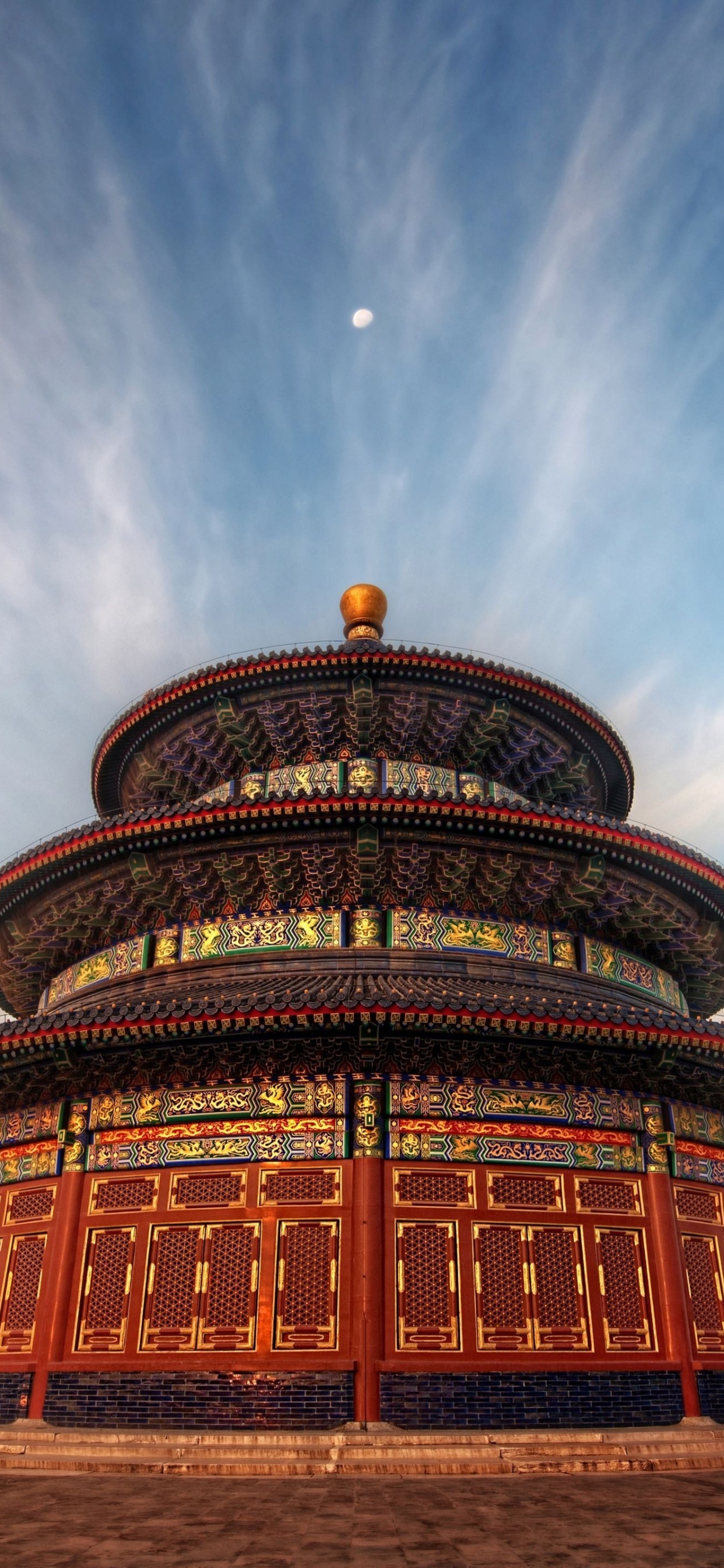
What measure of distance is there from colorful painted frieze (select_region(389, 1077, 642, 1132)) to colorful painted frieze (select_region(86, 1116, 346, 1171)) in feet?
3.20

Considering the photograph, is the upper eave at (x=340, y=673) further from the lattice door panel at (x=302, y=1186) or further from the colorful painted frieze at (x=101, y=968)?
the lattice door panel at (x=302, y=1186)

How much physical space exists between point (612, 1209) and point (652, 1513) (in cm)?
564

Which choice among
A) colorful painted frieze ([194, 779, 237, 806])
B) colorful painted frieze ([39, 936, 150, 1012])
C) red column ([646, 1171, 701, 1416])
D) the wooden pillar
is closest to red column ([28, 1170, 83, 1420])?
the wooden pillar

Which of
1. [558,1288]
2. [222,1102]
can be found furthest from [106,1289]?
[558,1288]

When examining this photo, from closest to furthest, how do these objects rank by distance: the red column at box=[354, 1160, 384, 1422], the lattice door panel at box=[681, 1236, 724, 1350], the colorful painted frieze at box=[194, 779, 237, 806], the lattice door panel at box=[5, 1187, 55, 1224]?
the red column at box=[354, 1160, 384, 1422] → the lattice door panel at box=[681, 1236, 724, 1350] → the lattice door panel at box=[5, 1187, 55, 1224] → the colorful painted frieze at box=[194, 779, 237, 806]

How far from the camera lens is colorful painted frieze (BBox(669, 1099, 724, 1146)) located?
50.1 feet

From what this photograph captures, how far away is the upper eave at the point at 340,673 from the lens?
2000cm

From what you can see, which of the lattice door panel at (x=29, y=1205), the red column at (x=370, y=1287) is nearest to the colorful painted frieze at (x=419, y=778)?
the red column at (x=370, y=1287)

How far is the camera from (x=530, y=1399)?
12844mm

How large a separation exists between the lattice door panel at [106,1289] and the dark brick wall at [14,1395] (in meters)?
0.86

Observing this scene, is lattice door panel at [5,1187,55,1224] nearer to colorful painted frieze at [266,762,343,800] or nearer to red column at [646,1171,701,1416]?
colorful painted frieze at [266,762,343,800]

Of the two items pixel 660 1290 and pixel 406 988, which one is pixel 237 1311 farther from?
pixel 660 1290

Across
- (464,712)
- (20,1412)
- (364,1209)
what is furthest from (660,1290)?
(464,712)

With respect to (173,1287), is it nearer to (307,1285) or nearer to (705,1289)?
(307,1285)
